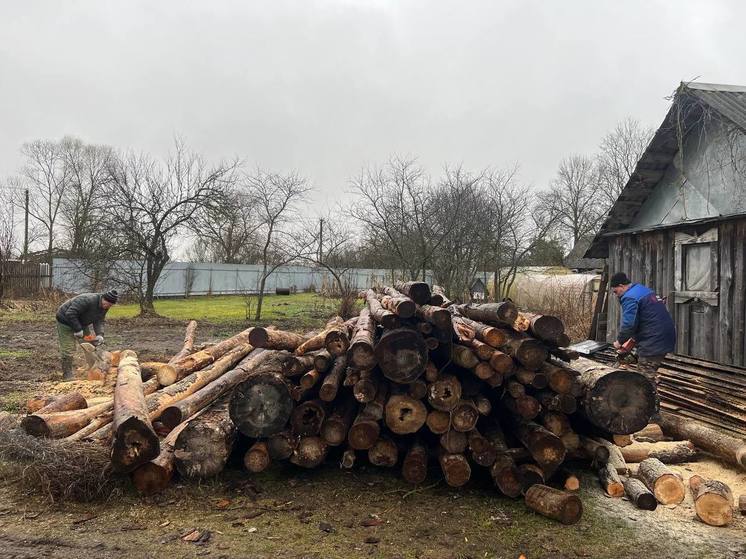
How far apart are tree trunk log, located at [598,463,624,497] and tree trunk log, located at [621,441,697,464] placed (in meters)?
0.76

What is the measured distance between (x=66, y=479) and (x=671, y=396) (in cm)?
737

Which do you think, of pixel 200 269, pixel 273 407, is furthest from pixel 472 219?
pixel 200 269

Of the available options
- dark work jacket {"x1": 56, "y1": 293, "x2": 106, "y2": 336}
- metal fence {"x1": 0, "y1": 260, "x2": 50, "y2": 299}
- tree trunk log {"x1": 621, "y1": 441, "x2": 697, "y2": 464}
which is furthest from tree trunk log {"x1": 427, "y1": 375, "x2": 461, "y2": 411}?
metal fence {"x1": 0, "y1": 260, "x2": 50, "y2": 299}

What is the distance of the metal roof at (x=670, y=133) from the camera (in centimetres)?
739

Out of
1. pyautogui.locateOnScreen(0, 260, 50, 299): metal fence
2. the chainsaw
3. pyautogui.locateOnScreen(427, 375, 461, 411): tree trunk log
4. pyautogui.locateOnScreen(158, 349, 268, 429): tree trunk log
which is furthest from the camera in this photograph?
pyautogui.locateOnScreen(0, 260, 50, 299): metal fence

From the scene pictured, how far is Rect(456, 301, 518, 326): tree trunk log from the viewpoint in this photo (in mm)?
4469

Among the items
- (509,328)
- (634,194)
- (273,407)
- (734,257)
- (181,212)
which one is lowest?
(273,407)

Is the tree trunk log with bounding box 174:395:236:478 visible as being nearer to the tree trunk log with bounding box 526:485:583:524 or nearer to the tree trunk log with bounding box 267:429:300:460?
the tree trunk log with bounding box 267:429:300:460

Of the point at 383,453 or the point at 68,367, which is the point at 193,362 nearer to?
the point at 383,453

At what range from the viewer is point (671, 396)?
7.38 metres

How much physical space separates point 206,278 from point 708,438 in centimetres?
3214

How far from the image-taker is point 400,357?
14.0 feet

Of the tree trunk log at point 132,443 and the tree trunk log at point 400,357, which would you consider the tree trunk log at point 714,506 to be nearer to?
the tree trunk log at point 400,357

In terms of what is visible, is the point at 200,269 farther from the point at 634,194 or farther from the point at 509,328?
the point at 509,328
